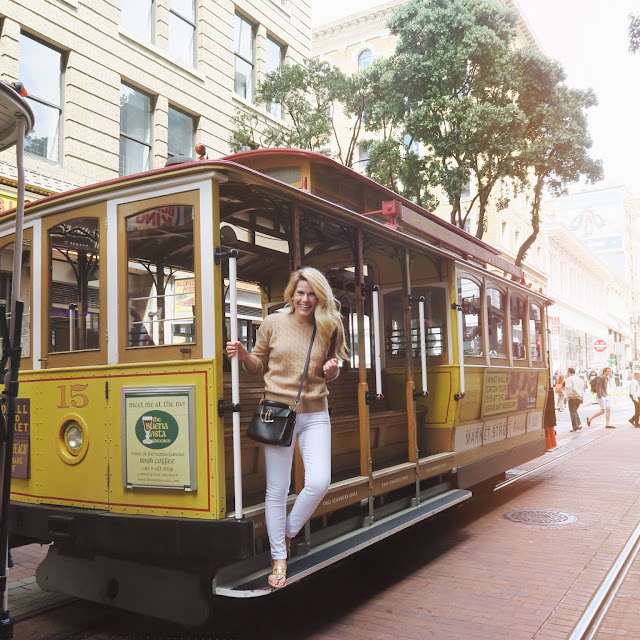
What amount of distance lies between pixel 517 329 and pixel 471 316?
188cm

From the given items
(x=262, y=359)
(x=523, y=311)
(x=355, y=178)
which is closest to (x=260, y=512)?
(x=262, y=359)

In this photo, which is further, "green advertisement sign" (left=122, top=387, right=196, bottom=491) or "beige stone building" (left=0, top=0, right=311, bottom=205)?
"beige stone building" (left=0, top=0, right=311, bottom=205)

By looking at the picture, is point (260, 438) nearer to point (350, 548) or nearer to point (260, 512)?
point (260, 512)

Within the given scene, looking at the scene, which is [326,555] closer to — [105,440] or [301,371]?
[301,371]

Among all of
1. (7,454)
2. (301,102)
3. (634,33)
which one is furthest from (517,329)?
(301,102)

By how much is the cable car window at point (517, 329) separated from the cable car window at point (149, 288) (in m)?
5.63

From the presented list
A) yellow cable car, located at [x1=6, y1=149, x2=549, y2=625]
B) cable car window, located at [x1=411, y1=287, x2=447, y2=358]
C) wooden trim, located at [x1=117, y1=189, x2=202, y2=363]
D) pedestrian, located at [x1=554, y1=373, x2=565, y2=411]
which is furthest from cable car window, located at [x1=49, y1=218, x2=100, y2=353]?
pedestrian, located at [x1=554, y1=373, x2=565, y2=411]

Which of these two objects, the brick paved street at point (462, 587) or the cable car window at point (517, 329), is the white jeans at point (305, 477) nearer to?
the brick paved street at point (462, 587)

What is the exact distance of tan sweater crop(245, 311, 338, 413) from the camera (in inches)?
171

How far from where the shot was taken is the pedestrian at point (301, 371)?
430 centimetres

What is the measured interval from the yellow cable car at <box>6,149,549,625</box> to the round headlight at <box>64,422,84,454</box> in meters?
0.01

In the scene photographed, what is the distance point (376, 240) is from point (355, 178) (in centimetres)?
61

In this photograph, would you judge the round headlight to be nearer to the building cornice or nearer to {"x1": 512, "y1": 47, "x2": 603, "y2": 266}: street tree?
{"x1": 512, "y1": 47, "x2": 603, "y2": 266}: street tree

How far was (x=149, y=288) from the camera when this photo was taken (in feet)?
16.7
